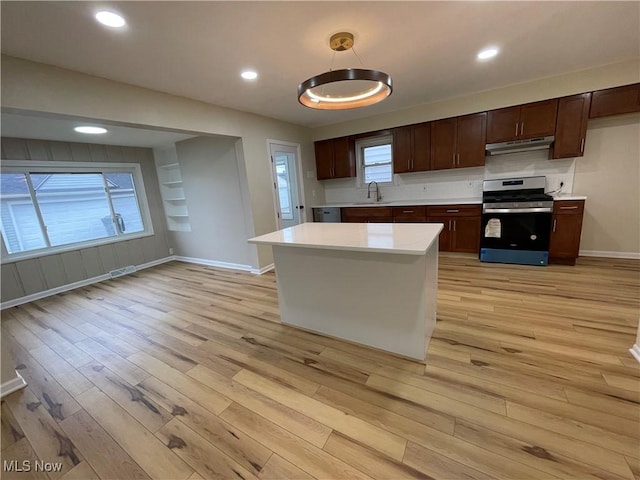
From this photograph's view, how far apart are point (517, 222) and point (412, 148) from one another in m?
1.93

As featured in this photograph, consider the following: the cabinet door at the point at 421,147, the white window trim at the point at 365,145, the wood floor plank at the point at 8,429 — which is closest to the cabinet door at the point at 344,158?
the white window trim at the point at 365,145

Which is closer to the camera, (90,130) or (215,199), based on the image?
(90,130)

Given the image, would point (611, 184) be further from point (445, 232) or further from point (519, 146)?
point (445, 232)

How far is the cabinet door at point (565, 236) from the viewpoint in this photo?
11.1 feet

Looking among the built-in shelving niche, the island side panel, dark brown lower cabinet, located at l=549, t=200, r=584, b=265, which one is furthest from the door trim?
dark brown lower cabinet, located at l=549, t=200, r=584, b=265

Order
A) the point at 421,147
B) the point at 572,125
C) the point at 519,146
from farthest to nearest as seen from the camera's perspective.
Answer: the point at 421,147 < the point at 519,146 < the point at 572,125

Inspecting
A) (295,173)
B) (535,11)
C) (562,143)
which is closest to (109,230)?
(295,173)

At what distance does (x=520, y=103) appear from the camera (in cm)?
356

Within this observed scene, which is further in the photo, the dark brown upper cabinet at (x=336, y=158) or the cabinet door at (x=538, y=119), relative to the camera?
the dark brown upper cabinet at (x=336, y=158)

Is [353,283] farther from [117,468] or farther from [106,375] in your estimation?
[106,375]

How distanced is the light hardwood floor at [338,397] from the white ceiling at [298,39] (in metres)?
2.47

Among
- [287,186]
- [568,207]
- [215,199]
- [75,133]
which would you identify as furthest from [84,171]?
[568,207]

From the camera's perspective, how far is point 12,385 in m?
1.93

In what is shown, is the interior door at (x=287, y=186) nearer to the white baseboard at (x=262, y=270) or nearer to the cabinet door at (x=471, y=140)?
the white baseboard at (x=262, y=270)
